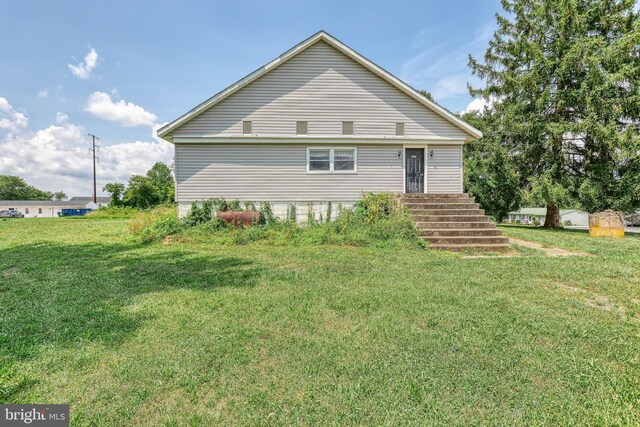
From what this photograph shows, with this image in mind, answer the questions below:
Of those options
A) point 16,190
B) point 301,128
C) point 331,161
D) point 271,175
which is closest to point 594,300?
point 331,161

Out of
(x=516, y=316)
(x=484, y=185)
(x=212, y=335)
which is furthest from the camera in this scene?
(x=484, y=185)

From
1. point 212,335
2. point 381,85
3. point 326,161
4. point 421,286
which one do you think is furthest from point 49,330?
point 381,85

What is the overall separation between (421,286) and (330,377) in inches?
103

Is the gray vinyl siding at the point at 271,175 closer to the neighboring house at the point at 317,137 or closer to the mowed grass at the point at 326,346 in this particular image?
the neighboring house at the point at 317,137

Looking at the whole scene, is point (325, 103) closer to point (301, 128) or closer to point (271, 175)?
point (301, 128)

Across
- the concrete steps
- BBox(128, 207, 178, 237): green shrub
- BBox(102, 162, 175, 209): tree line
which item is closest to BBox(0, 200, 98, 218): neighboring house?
BBox(102, 162, 175, 209): tree line

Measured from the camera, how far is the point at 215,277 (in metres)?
4.92

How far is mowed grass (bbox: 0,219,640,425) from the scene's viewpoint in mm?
1924

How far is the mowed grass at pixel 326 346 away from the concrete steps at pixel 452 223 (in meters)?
2.60

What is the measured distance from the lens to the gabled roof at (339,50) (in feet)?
33.2

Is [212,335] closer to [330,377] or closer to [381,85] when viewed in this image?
[330,377]

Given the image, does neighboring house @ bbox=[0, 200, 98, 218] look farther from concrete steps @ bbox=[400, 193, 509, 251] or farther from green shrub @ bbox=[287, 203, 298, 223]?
concrete steps @ bbox=[400, 193, 509, 251]

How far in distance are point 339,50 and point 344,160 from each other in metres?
4.07

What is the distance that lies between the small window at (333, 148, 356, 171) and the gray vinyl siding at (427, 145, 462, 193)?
9.52 feet
